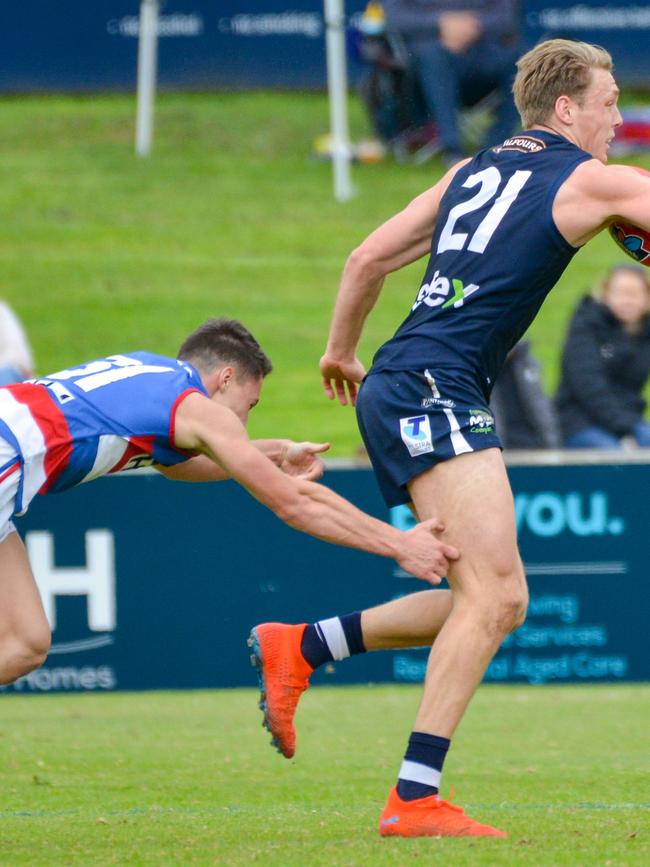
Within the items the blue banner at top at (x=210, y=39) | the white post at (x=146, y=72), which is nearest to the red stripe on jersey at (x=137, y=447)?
the blue banner at top at (x=210, y=39)

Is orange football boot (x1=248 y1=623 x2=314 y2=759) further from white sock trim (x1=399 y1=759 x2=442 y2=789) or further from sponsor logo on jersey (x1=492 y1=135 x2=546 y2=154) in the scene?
sponsor logo on jersey (x1=492 y1=135 x2=546 y2=154)

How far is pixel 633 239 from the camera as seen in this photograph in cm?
496

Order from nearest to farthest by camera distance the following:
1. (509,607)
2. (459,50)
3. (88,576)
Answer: (509,607) → (88,576) → (459,50)

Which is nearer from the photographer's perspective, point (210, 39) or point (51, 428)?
point (51, 428)

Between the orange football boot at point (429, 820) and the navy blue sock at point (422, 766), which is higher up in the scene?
the navy blue sock at point (422, 766)

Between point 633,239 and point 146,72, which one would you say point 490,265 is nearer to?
point 633,239

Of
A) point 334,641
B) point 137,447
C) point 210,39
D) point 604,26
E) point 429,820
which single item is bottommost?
point 429,820

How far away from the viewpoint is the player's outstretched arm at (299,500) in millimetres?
4543

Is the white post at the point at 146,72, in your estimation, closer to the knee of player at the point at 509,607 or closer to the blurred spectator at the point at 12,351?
the blurred spectator at the point at 12,351

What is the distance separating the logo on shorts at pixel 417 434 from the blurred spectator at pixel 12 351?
5554 mm

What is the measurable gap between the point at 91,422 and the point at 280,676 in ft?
3.56

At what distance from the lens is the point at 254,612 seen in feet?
29.2

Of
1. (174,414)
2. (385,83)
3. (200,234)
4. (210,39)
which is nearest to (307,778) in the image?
(174,414)

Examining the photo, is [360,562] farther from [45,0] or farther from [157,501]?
[45,0]
